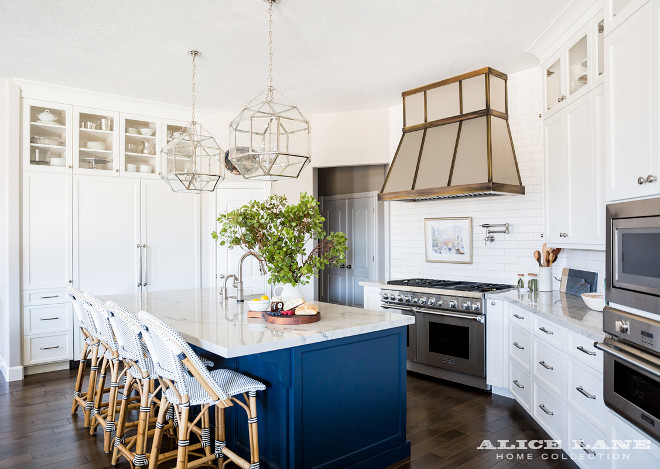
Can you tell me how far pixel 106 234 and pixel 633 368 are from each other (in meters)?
5.05

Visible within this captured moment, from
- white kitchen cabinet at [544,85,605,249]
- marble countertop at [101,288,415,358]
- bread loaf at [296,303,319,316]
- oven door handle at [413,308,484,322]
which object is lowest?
oven door handle at [413,308,484,322]

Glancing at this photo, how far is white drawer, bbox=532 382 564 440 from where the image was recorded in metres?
2.94

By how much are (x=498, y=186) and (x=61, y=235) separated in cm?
442

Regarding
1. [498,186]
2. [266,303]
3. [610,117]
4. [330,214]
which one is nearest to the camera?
[610,117]

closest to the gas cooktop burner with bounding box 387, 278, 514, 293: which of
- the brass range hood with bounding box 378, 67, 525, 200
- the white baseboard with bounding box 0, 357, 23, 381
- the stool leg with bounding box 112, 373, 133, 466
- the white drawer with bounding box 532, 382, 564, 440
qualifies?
the brass range hood with bounding box 378, 67, 525, 200

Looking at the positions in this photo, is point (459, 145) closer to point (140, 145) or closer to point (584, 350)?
point (584, 350)

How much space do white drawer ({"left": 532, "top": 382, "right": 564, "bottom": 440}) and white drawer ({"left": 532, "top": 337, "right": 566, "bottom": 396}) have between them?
59 mm

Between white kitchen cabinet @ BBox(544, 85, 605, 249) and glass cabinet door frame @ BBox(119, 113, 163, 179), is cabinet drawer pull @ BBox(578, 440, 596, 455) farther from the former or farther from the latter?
glass cabinet door frame @ BBox(119, 113, 163, 179)

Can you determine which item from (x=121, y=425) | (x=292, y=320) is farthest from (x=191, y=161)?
(x=121, y=425)

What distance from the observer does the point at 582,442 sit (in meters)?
2.63

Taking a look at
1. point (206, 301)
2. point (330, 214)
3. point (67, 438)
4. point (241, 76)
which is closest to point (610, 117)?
point (206, 301)

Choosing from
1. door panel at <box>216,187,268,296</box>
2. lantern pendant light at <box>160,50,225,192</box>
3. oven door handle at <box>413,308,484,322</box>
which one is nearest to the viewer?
lantern pendant light at <box>160,50,225,192</box>

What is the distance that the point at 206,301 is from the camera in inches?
149

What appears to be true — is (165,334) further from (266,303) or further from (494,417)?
(494,417)
